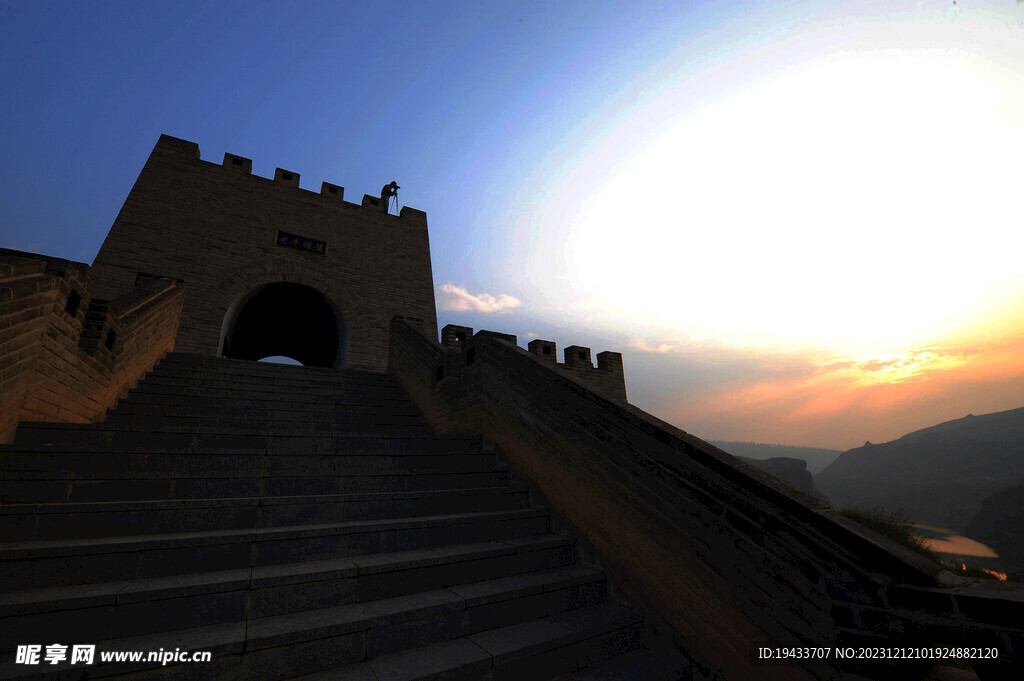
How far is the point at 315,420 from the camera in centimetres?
540

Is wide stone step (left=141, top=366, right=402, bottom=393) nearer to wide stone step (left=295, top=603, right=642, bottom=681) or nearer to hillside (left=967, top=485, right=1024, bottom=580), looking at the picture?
wide stone step (left=295, top=603, right=642, bottom=681)

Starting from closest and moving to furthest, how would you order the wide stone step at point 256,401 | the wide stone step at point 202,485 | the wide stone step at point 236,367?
1. the wide stone step at point 202,485
2. the wide stone step at point 256,401
3. the wide stone step at point 236,367

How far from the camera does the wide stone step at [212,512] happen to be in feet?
8.52

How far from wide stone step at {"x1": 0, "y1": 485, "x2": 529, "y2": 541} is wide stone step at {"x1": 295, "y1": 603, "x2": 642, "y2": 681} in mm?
1289

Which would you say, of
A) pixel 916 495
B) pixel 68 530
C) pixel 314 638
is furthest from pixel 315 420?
pixel 916 495

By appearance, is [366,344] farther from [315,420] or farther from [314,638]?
[314,638]

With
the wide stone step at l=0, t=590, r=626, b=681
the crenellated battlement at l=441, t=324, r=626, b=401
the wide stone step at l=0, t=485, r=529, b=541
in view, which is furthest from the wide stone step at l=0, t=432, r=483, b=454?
the crenellated battlement at l=441, t=324, r=626, b=401

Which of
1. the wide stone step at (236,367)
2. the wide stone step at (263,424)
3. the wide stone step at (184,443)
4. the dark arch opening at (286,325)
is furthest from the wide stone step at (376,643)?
the dark arch opening at (286,325)

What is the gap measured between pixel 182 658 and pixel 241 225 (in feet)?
41.5

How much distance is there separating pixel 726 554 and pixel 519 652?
1.39m

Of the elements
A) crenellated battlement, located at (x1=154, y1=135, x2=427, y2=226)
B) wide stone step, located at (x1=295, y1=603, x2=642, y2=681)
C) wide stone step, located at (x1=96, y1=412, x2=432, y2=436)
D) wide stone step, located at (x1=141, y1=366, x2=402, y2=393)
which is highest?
crenellated battlement, located at (x1=154, y1=135, x2=427, y2=226)

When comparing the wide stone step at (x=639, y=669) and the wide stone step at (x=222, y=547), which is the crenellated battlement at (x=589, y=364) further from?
the wide stone step at (x=639, y=669)

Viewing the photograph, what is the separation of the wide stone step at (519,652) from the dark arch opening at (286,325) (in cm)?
1079

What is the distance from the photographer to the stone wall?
10.8 ft
